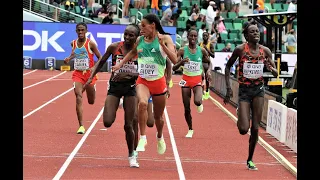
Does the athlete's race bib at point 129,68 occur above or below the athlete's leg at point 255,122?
above

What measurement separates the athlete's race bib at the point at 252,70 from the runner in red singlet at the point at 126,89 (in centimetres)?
165

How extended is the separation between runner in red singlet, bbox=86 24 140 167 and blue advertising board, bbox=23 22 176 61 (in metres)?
28.5

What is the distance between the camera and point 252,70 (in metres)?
14.5

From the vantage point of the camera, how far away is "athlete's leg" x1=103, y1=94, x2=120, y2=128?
13.9 metres

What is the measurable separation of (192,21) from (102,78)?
6417 millimetres

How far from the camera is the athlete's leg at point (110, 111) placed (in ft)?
45.6

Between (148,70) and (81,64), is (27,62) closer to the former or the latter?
(81,64)

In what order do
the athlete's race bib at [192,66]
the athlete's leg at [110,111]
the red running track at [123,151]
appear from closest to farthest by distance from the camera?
the red running track at [123,151]
the athlete's leg at [110,111]
the athlete's race bib at [192,66]

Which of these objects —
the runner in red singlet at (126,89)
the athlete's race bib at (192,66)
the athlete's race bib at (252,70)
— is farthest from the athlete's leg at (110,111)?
the athlete's race bib at (192,66)

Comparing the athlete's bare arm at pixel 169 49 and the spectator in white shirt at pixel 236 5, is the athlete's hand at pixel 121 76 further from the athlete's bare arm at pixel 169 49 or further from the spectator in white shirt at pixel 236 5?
the spectator in white shirt at pixel 236 5

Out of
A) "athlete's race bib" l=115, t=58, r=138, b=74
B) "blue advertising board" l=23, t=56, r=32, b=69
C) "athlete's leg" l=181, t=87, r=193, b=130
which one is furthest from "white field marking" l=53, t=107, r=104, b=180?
"blue advertising board" l=23, t=56, r=32, b=69

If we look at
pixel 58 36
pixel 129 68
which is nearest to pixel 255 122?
pixel 129 68

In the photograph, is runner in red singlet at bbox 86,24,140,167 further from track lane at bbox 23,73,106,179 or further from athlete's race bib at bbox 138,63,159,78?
track lane at bbox 23,73,106,179
